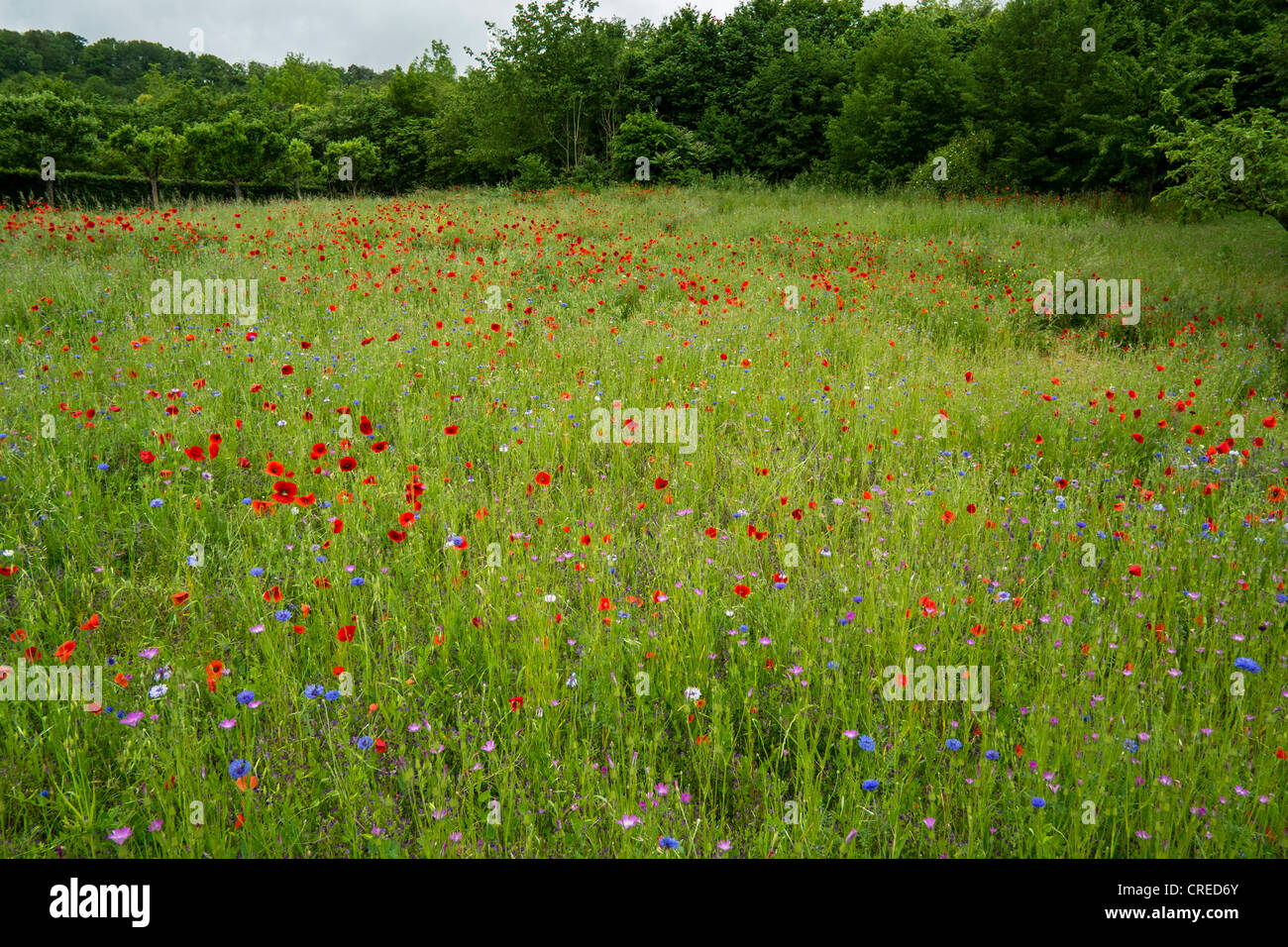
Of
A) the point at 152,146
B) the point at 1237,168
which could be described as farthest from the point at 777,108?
the point at 152,146

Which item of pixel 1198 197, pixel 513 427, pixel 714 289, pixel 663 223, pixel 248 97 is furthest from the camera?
pixel 248 97

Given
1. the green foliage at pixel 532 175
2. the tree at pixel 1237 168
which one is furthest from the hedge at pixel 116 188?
the tree at pixel 1237 168

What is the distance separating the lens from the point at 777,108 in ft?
89.4

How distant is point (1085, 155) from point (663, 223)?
1460cm

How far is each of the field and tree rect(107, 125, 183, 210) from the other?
22.5 m

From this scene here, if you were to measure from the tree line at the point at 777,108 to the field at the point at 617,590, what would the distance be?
8.68m

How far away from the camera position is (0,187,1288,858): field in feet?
6.15

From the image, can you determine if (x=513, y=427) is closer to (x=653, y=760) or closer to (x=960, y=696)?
(x=653, y=760)

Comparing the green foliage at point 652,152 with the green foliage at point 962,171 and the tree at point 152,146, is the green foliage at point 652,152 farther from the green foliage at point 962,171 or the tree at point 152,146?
the tree at point 152,146

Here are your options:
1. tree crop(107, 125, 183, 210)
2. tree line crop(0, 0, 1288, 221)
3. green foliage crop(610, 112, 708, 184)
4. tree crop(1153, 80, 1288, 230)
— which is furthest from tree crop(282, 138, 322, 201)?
tree crop(1153, 80, 1288, 230)

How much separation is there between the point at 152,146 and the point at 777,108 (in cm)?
2410

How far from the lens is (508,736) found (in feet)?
7.06

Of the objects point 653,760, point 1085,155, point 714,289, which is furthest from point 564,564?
point 1085,155

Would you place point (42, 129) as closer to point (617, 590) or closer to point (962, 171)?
point (962, 171)
